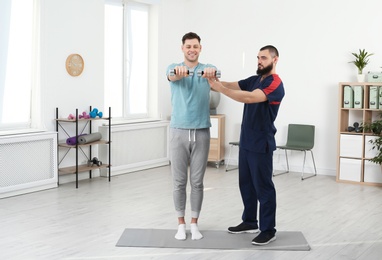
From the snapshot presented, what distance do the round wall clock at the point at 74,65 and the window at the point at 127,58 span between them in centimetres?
75

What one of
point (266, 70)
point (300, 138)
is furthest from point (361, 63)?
point (266, 70)

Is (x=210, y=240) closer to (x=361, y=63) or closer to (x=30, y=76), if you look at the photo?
(x=30, y=76)

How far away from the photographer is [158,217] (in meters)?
4.92

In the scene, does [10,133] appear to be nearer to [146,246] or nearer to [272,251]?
[146,246]

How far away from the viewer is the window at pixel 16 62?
5.85 metres

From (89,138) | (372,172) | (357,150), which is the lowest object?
(372,172)

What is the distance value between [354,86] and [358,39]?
2.35 ft

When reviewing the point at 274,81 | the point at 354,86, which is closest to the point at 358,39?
the point at 354,86

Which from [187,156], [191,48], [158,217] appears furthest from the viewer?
[158,217]

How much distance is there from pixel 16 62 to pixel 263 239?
3536 millimetres

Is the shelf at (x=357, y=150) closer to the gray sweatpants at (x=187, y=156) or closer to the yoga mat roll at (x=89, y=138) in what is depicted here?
the yoga mat roll at (x=89, y=138)

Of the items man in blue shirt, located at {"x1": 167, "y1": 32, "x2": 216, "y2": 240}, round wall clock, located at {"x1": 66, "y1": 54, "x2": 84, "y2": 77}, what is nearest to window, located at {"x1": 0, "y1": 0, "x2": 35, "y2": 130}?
round wall clock, located at {"x1": 66, "y1": 54, "x2": 84, "y2": 77}

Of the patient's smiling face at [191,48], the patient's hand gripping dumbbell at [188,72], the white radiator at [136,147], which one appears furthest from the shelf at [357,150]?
the patient's hand gripping dumbbell at [188,72]

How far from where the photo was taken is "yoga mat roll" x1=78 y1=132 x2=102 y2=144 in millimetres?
6293
